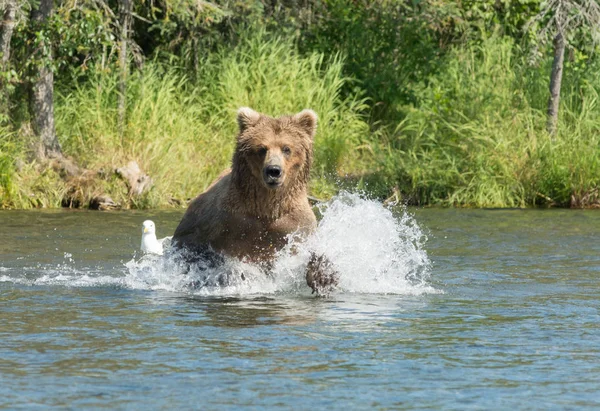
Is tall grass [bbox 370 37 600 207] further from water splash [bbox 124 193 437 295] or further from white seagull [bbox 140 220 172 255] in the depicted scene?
water splash [bbox 124 193 437 295]

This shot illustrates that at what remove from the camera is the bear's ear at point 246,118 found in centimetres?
832

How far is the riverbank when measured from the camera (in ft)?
50.9

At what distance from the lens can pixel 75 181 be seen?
1537 cm

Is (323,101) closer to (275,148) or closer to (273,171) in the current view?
(275,148)

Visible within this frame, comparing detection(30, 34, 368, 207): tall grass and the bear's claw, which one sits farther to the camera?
detection(30, 34, 368, 207): tall grass

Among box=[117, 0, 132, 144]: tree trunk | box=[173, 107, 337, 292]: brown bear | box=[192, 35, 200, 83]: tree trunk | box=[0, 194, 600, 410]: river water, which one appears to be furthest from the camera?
box=[192, 35, 200, 83]: tree trunk

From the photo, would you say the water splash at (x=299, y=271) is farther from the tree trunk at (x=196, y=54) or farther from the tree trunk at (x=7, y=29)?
the tree trunk at (x=196, y=54)

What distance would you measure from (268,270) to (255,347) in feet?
6.98

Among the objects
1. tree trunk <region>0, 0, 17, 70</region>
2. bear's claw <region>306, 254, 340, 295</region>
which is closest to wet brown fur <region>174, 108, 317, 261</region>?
bear's claw <region>306, 254, 340, 295</region>

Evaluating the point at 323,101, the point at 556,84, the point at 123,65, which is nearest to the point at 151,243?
the point at 123,65

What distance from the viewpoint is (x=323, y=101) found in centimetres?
1805

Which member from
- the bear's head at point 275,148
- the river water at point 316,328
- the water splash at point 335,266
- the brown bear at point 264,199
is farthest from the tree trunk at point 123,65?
the bear's head at point 275,148

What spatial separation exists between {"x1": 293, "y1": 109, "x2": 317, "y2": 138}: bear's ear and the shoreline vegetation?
22.4 feet

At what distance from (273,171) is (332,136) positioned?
9629 mm
